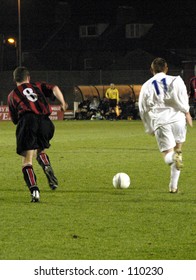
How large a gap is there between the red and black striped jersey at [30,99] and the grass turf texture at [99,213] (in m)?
1.33

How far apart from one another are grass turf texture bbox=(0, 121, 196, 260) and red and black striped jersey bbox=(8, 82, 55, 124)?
1.33 metres

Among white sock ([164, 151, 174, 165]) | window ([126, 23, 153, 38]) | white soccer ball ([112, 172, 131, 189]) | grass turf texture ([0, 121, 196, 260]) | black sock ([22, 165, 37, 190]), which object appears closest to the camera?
grass turf texture ([0, 121, 196, 260])

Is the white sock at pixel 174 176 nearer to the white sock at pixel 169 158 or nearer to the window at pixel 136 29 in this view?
the white sock at pixel 169 158

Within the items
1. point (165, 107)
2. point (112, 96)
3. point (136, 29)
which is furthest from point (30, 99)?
point (136, 29)

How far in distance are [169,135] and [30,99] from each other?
219cm

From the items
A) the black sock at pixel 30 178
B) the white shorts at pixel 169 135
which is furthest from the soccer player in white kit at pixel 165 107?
the black sock at pixel 30 178

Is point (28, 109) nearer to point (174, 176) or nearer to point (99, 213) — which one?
point (99, 213)

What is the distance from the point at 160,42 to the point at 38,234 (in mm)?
73405

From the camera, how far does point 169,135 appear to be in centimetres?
1355

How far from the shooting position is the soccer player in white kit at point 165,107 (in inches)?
528

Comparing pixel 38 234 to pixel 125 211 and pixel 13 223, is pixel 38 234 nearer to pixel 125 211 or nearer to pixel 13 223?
pixel 13 223

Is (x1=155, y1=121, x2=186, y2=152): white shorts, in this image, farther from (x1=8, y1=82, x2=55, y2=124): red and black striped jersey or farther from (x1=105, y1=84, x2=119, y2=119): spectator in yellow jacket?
(x1=105, y1=84, x2=119, y2=119): spectator in yellow jacket

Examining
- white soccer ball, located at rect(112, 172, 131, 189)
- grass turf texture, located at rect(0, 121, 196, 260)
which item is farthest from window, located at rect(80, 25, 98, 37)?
white soccer ball, located at rect(112, 172, 131, 189)

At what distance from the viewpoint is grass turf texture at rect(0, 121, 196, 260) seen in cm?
911
